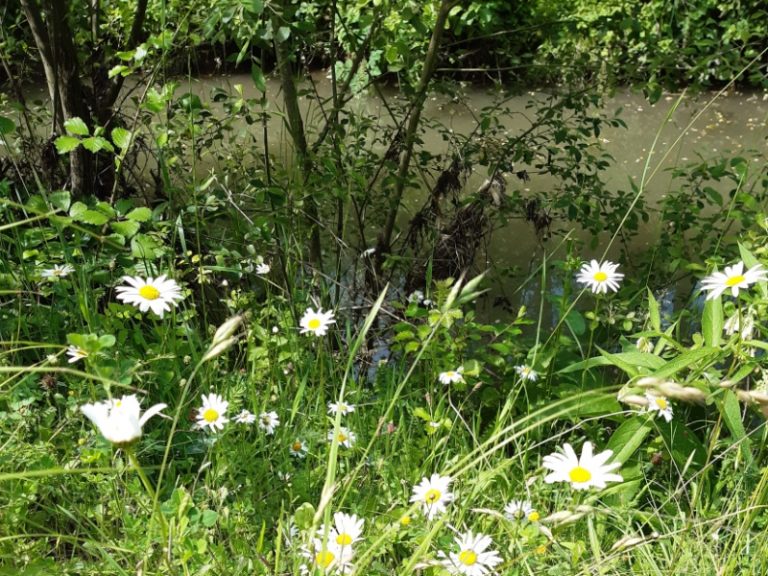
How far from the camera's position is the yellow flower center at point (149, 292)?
142cm

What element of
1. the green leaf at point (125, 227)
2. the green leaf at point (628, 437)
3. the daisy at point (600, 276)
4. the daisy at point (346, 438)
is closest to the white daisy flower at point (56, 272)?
the green leaf at point (125, 227)

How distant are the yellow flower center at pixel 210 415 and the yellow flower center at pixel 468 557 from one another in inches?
21.2

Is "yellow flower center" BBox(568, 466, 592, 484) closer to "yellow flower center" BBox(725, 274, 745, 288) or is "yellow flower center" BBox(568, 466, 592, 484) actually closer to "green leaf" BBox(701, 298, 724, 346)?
"yellow flower center" BBox(725, 274, 745, 288)

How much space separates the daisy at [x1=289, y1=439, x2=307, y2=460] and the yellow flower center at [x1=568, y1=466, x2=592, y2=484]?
657 mm

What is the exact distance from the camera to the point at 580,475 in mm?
1157

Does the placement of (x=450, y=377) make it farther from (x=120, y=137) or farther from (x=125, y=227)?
(x=120, y=137)

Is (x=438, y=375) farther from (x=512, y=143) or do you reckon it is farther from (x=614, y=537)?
(x=512, y=143)

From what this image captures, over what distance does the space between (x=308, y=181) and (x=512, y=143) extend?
3.13 feet

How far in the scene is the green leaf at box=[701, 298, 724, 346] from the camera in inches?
73.7

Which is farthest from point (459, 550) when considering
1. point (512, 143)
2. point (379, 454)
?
point (512, 143)

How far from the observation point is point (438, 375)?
2.12 metres

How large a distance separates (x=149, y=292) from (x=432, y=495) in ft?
1.98

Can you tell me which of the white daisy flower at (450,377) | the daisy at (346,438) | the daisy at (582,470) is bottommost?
the white daisy flower at (450,377)

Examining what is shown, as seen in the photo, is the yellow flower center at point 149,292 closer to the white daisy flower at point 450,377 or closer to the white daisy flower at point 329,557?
the white daisy flower at point 329,557
